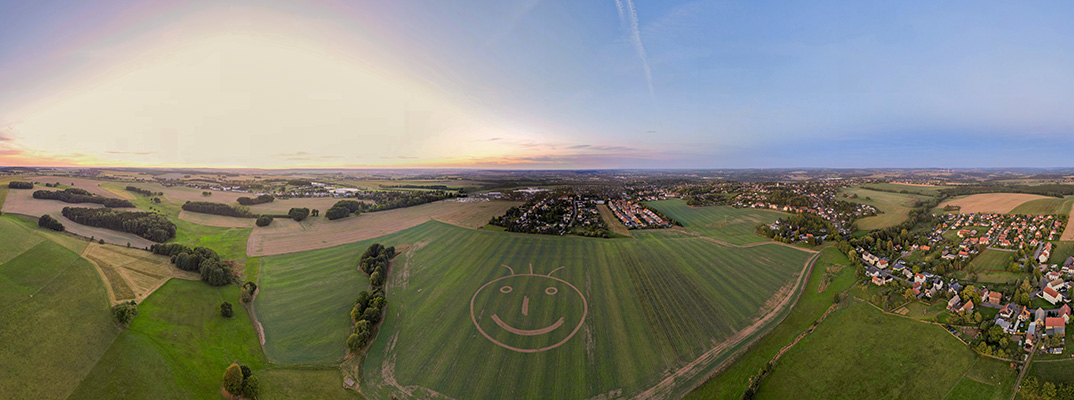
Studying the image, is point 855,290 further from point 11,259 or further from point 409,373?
point 11,259

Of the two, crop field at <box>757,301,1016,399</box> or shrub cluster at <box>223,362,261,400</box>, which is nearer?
shrub cluster at <box>223,362,261,400</box>

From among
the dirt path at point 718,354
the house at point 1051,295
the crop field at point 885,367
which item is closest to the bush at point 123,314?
the dirt path at point 718,354

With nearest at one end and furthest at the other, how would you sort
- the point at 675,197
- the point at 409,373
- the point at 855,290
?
the point at 409,373, the point at 855,290, the point at 675,197

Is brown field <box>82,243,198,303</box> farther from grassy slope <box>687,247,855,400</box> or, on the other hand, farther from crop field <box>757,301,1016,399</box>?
crop field <box>757,301,1016,399</box>

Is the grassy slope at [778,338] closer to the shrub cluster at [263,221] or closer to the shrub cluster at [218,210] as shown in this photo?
the shrub cluster at [263,221]

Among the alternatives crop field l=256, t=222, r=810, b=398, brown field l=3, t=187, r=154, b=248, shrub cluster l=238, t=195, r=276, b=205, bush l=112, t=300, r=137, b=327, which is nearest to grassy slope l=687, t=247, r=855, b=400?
crop field l=256, t=222, r=810, b=398

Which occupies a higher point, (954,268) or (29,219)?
(29,219)

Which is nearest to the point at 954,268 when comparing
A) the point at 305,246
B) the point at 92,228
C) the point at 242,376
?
the point at 242,376
